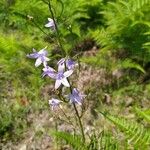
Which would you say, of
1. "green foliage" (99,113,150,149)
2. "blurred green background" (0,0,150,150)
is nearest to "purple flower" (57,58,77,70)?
"green foliage" (99,113,150,149)

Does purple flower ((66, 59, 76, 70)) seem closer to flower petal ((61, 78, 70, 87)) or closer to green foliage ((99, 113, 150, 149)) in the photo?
flower petal ((61, 78, 70, 87))

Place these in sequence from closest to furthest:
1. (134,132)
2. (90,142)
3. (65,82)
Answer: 1. (65,82)
2. (134,132)
3. (90,142)

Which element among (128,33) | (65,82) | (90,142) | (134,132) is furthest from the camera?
(128,33)

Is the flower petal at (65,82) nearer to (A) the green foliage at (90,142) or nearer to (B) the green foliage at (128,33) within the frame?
(A) the green foliage at (90,142)

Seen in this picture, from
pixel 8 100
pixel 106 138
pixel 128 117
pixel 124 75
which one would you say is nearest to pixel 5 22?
pixel 8 100

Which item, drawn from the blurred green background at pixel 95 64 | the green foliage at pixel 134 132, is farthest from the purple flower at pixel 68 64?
the blurred green background at pixel 95 64

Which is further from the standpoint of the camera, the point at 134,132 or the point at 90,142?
the point at 90,142

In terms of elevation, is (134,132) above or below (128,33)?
below

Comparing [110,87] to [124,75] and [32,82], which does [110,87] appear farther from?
[32,82]

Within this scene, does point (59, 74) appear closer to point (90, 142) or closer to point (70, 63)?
point (70, 63)

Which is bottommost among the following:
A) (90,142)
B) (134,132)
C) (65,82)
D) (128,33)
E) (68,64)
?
(90,142)

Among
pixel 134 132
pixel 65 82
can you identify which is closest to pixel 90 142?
pixel 134 132
